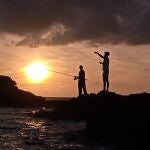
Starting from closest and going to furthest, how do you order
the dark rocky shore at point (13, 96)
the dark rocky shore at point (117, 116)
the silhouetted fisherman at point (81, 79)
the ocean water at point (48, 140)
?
the dark rocky shore at point (117, 116) < the ocean water at point (48, 140) < the silhouetted fisherman at point (81, 79) < the dark rocky shore at point (13, 96)

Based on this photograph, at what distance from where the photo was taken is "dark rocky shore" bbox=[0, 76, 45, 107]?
4415 inches

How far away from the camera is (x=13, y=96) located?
373 ft

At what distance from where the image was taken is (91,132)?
31.9 m

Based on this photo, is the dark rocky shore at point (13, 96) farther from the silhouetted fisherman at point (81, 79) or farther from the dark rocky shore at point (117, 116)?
the silhouetted fisherman at point (81, 79)

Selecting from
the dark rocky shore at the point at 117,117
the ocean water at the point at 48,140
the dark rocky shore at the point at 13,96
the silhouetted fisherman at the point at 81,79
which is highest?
the dark rocky shore at the point at 13,96

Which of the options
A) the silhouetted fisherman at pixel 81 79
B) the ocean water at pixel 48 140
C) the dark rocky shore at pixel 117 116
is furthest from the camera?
the silhouetted fisherman at pixel 81 79

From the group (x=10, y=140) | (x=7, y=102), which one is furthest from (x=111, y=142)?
(x=7, y=102)

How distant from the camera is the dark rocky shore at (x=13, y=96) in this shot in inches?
4415

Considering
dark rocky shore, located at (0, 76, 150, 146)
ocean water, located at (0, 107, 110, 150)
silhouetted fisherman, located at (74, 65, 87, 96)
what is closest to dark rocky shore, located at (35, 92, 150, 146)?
dark rocky shore, located at (0, 76, 150, 146)

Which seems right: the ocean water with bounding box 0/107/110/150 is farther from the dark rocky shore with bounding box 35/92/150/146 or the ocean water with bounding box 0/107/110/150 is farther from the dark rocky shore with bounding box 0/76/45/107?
the dark rocky shore with bounding box 0/76/45/107

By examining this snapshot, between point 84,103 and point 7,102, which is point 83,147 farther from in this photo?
point 7,102

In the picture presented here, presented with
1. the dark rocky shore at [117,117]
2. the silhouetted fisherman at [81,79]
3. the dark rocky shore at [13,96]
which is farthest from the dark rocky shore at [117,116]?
the dark rocky shore at [13,96]

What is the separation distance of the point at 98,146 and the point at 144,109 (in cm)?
465

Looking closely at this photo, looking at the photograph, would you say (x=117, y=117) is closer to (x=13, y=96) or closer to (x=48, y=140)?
(x=48, y=140)
